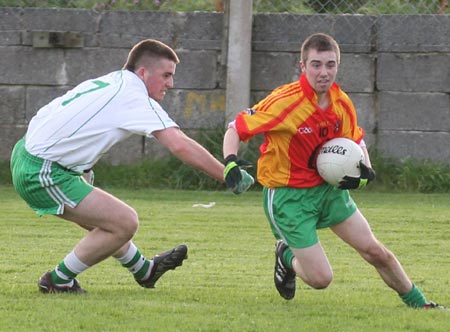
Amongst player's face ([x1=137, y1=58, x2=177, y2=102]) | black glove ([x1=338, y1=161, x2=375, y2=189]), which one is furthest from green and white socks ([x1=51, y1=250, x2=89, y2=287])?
black glove ([x1=338, y1=161, x2=375, y2=189])

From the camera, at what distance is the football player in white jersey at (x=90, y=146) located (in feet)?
21.7

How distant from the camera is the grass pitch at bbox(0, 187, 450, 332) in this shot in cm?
598

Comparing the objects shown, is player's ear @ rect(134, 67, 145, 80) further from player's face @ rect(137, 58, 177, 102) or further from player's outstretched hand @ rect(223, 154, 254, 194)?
player's outstretched hand @ rect(223, 154, 254, 194)

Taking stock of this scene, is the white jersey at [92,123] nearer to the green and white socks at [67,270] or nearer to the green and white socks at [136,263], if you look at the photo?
the green and white socks at [67,270]

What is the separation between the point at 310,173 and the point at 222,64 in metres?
6.11

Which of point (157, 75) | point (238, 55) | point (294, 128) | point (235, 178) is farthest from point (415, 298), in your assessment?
point (238, 55)

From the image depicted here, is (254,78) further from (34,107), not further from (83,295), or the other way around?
(83,295)

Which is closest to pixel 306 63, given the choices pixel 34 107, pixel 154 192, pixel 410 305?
pixel 410 305

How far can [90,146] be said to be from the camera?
6.69 metres

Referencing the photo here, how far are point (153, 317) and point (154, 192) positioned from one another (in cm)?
647

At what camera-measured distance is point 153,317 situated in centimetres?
604

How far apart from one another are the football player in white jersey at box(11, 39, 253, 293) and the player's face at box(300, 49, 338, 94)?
0.72m

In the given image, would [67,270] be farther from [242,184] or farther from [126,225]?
[242,184]

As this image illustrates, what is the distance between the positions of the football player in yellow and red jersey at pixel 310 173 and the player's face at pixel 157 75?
20.4 inches
